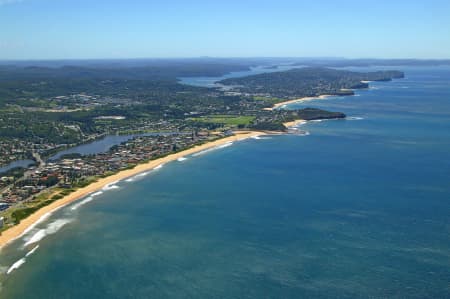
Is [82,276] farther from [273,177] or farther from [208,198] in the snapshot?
[273,177]

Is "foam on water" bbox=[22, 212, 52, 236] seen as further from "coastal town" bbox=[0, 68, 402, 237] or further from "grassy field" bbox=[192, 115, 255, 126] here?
"grassy field" bbox=[192, 115, 255, 126]

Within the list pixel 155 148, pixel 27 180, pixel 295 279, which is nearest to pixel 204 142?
pixel 155 148

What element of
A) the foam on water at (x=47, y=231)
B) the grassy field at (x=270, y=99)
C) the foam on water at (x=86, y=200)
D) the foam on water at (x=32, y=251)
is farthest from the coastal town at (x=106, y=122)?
the foam on water at (x=32, y=251)

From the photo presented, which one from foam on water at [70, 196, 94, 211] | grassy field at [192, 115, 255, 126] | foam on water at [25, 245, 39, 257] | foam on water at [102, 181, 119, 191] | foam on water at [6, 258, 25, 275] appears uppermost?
grassy field at [192, 115, 255, 126]

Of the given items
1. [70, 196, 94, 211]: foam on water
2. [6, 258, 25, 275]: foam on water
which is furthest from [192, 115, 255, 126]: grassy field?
[6, 258, 25, 275]: foam on water

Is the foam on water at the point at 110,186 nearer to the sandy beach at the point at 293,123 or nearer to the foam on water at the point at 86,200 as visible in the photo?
the foam on water at the point at 86,200
